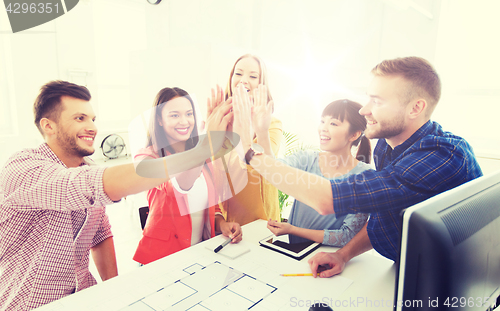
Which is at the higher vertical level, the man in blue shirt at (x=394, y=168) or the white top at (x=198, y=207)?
the man in blue shirt at (x=394, y=168)

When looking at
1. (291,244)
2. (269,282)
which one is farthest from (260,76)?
(269,282)

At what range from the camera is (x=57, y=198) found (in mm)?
856

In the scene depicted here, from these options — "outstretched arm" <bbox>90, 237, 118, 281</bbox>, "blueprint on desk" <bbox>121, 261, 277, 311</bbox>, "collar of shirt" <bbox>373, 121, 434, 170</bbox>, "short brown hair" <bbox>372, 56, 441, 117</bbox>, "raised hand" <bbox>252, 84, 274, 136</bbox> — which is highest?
"short brown hair" <bbox>372, 56, 441, 117</bbox>

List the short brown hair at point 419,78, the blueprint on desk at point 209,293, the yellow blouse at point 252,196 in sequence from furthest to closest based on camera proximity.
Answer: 1. the yellow blouse at point 252,196
2. the short brown hair at point 419,78
3. the blueprint on desk at point 209,293

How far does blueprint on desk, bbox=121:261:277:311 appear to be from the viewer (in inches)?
30.3

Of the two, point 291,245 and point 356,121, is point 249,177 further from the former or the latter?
point 356,121

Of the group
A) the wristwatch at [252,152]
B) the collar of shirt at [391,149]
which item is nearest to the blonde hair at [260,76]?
the wristwatch at [252,152]

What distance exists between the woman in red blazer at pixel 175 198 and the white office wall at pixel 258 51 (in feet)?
0.37

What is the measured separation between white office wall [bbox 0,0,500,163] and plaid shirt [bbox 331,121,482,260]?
15.3 inches

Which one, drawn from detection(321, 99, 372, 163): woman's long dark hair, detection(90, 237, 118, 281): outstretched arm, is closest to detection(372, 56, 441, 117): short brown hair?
detection(321, 99, 372, 163): woman's long dark hair

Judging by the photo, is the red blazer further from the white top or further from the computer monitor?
the computer monitor

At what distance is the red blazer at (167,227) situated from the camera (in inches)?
51.9

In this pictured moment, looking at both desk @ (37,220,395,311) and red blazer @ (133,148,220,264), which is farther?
red blazer @ (133,148,220,264)

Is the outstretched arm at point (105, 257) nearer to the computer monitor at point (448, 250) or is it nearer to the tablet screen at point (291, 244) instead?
the tablet screen at point (291, 244)
